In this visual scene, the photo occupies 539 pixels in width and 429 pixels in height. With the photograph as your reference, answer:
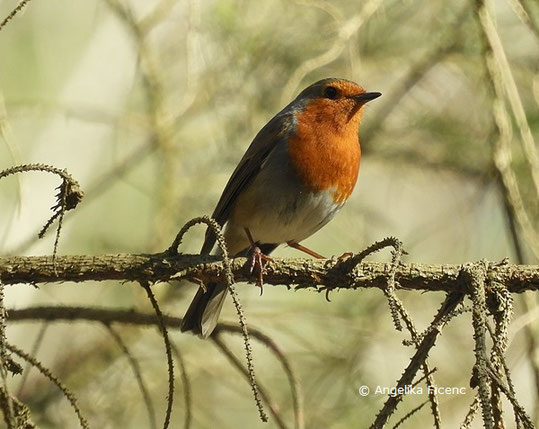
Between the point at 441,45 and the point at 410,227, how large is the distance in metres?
1.98

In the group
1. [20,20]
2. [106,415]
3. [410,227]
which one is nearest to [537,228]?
[410,227]

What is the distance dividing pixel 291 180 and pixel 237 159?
119 cm

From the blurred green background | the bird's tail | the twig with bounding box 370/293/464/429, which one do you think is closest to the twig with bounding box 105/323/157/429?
the twig with bounding box 370/293/464/429

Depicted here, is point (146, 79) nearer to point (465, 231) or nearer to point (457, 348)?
point (465, 231)

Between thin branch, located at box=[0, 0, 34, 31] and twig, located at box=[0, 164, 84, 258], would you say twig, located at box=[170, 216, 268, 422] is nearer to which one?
twig, located at box=[0, 164, 84, 258]

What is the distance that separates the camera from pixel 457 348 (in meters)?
5.30

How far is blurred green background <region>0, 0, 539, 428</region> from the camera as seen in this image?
481 centimetres

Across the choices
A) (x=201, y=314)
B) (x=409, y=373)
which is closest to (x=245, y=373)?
(x=409, y=373)

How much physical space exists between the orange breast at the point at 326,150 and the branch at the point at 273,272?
1352 mm

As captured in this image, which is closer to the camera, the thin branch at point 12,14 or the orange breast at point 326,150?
the thin branch at point 12,14

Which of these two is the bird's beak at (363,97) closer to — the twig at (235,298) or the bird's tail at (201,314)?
the bird's tail at (201,314)

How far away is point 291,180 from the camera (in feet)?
13.7

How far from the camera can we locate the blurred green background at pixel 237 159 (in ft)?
15.8

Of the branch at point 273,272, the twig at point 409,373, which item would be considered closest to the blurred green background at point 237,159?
the branch at point 273,272
